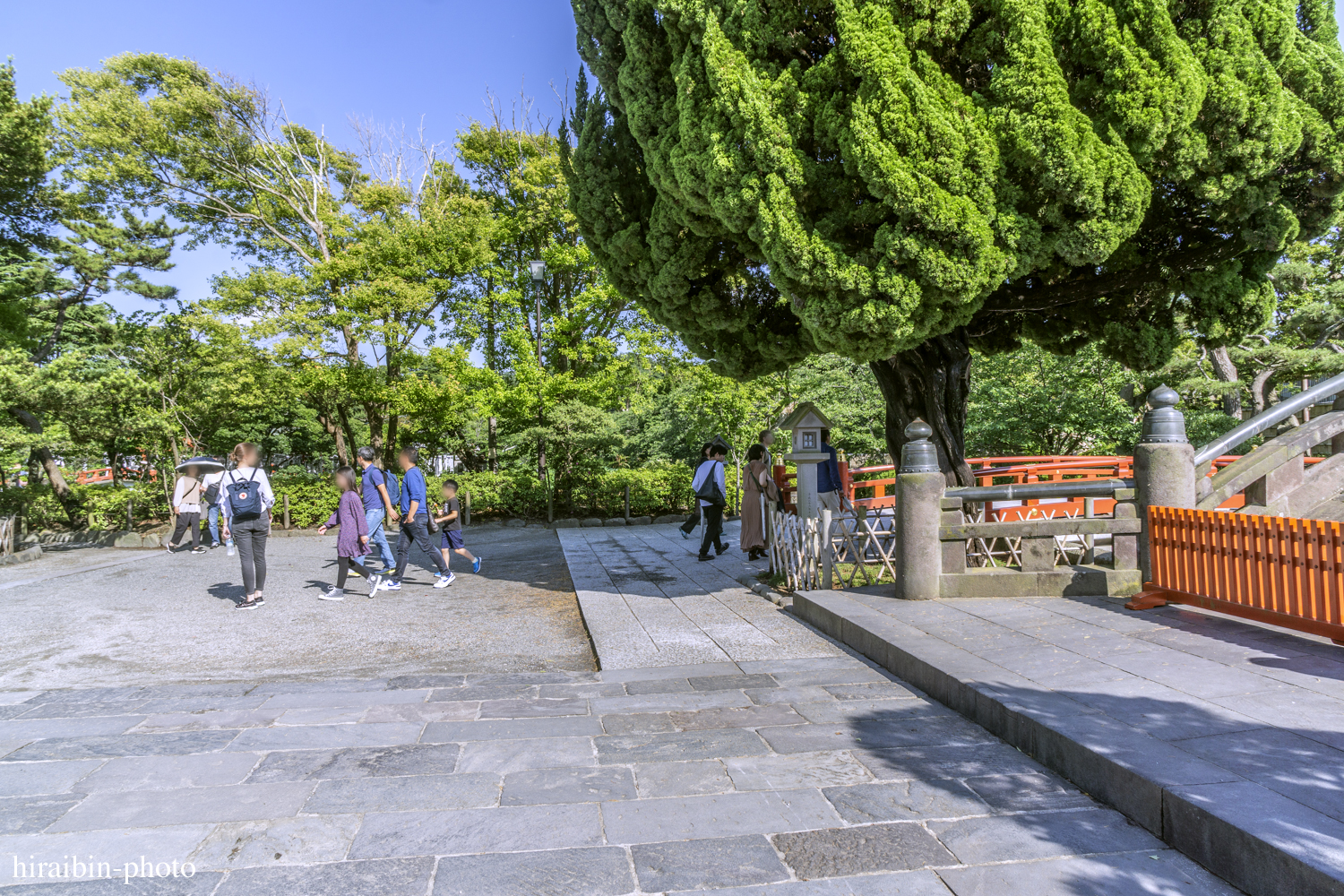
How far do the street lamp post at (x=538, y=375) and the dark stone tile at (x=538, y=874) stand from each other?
1521 cm

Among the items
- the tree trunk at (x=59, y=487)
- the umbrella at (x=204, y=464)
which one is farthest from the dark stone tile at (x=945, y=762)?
the tree trunk at (x=59, y=487)

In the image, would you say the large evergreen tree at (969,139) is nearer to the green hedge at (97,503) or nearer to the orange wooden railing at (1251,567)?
the orange wooden railing at (1251,567)

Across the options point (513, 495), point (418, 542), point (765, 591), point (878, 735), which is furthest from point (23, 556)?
point (878, 735)

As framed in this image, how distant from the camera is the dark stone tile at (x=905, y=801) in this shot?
9.80ft

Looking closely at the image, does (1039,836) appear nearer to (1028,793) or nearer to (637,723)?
(1028,793)

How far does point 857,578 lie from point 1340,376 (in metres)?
5.11

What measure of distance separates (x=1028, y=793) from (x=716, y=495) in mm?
7563

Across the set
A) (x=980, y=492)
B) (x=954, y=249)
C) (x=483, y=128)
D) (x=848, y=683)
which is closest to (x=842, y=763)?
(x=848, y=683)

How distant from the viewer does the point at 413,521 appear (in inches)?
364

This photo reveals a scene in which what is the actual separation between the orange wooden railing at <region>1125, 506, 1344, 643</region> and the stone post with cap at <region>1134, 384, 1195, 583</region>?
278 mm

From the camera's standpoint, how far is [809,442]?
9023 millimetres

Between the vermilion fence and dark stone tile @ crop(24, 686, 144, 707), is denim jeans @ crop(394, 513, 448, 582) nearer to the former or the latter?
dark stone tile @ crop(24, 686, 144, 707)

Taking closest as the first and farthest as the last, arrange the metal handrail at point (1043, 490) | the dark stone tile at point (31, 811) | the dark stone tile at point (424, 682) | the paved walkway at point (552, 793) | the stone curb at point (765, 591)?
1. the paved walkway at point (552, 793)
2. the dark stone tile at point (31, 811)
3. the dark stone tile at point (424, 682)
4. the metal handrail at point (1043, 490)
5. the stone curb at point (765, 591)

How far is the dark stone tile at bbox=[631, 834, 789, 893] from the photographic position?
253 cm
